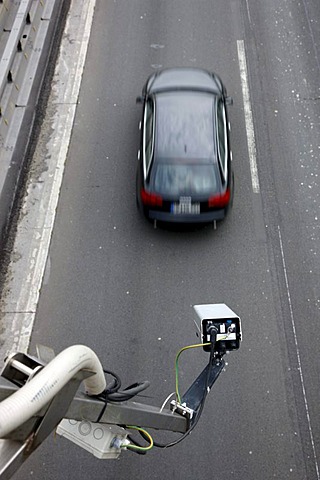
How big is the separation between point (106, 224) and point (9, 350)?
2953 mm

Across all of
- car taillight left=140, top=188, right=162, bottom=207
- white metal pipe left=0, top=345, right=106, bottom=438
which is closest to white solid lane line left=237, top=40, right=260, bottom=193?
car taillight left=140, top=188, right=162, bottom=207

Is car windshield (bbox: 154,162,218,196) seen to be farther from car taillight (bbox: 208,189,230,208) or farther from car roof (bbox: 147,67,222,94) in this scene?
car roof (bbox: 147,67,222,94)

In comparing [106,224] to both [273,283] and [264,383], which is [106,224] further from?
[264,383]

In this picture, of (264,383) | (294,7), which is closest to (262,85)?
(294,7)

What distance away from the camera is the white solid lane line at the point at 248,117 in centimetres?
1250

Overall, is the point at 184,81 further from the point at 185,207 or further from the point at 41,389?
the point at 41,389

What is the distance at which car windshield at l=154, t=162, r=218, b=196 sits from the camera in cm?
1101

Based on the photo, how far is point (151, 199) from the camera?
1113 cm

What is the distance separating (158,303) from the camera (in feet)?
35.4

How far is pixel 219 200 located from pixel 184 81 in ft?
9.07

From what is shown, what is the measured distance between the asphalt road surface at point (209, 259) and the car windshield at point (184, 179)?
99cm

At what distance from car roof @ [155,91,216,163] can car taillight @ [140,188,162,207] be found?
658mm

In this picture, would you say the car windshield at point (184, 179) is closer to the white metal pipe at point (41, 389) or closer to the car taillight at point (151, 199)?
the car taillight at point (151, 199)

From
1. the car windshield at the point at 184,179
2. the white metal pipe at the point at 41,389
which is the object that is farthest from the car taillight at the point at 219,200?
the white metal pipe at the point at 41,389
